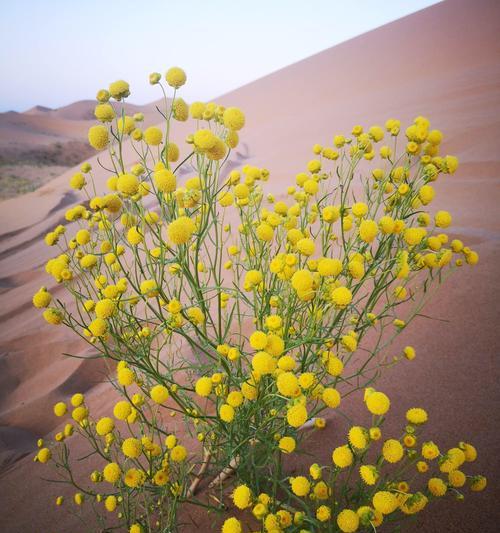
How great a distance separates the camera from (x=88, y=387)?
2623 millimetres

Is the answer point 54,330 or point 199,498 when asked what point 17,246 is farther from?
point 199,498

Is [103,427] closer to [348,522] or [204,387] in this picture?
[204,387]

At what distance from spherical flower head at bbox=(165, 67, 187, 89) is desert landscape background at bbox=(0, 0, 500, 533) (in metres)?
1.66

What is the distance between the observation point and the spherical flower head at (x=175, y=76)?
116cm

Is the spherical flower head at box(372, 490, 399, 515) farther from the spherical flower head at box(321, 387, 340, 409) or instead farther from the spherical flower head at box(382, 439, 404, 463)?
the spherical flower head at box(321, 387, 340, 409)

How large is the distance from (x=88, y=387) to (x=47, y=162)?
2653 cm

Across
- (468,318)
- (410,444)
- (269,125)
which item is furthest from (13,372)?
(269,125)

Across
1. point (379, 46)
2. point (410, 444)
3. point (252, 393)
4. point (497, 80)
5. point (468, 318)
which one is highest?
point (379, 46)

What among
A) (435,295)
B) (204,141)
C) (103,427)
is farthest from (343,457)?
(435,295)

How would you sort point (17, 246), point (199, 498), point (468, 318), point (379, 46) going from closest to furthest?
point (199, 498) → point (468, 318) → point (17, 246) → point (379, 46)

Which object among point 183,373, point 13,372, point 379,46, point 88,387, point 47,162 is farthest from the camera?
point 47,162

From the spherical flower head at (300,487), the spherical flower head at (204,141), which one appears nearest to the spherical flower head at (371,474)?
the spherical flower head at (300,487)

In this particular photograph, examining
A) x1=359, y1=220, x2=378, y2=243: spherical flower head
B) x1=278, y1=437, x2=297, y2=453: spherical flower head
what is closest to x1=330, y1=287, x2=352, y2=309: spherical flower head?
x1=359, y1=220, x2=378, y2=243: spherical flower head

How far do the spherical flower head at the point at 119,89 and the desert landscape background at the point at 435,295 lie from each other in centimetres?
163
